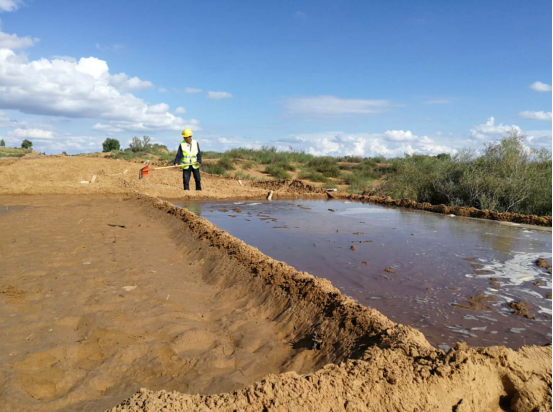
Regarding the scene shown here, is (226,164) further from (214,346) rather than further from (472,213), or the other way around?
(214,346)

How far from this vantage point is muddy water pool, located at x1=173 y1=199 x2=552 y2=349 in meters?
4.15

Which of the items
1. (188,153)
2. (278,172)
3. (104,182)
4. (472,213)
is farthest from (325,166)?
(472,213)

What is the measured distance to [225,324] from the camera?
3.89 m

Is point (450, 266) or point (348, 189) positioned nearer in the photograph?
point (450, 266)

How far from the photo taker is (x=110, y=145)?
3931 centimetres

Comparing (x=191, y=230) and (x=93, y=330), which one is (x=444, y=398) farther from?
(x=191, y=230)

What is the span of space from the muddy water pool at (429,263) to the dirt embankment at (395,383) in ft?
2.91

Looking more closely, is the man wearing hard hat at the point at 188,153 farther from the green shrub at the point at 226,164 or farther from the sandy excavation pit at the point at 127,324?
the green shrub at the point at 226,164

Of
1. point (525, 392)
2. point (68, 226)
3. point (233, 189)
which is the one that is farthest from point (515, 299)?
point (233, 189)

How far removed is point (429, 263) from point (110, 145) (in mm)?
38510

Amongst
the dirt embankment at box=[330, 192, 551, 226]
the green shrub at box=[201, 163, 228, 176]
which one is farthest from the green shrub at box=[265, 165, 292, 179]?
the dirt embankment at box=[330, 192, 551, 226]

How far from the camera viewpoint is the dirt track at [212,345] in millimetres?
2455

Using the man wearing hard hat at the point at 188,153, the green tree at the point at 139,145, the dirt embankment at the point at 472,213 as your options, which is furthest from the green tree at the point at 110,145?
the dirt embankment at the point at 472,213

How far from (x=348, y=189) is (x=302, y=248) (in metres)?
13.9
